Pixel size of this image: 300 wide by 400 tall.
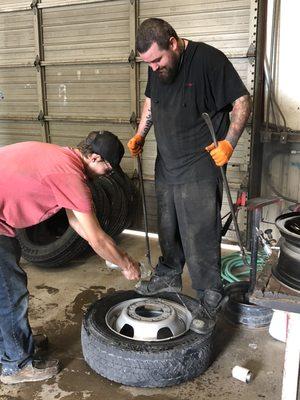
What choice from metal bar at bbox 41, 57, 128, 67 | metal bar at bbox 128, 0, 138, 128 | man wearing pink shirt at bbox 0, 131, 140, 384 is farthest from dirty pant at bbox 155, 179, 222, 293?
metal bar at bbox 41, 57, 128, 67

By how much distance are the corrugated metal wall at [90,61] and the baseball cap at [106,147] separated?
2.21 meters

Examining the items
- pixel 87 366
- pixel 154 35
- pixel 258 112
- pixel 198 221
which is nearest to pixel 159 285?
pixel 198 221

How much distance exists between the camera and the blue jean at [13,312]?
189cm

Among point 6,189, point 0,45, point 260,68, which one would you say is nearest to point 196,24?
point 260,68

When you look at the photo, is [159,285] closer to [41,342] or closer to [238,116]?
[41,342]

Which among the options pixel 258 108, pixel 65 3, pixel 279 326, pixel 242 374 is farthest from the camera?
pixel 65 3

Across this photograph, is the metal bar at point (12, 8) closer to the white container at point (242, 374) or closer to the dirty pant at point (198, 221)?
the dirty pant at point (198, 221)

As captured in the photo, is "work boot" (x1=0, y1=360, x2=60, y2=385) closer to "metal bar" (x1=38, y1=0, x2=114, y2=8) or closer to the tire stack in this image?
the tire stack

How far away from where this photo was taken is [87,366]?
7.14 ft

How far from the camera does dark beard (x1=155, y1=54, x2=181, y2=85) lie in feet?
7.31

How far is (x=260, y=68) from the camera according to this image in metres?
3.60

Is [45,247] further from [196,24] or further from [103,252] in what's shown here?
[196,24]

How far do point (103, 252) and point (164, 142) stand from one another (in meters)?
0.90

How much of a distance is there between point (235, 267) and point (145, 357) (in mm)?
1685
